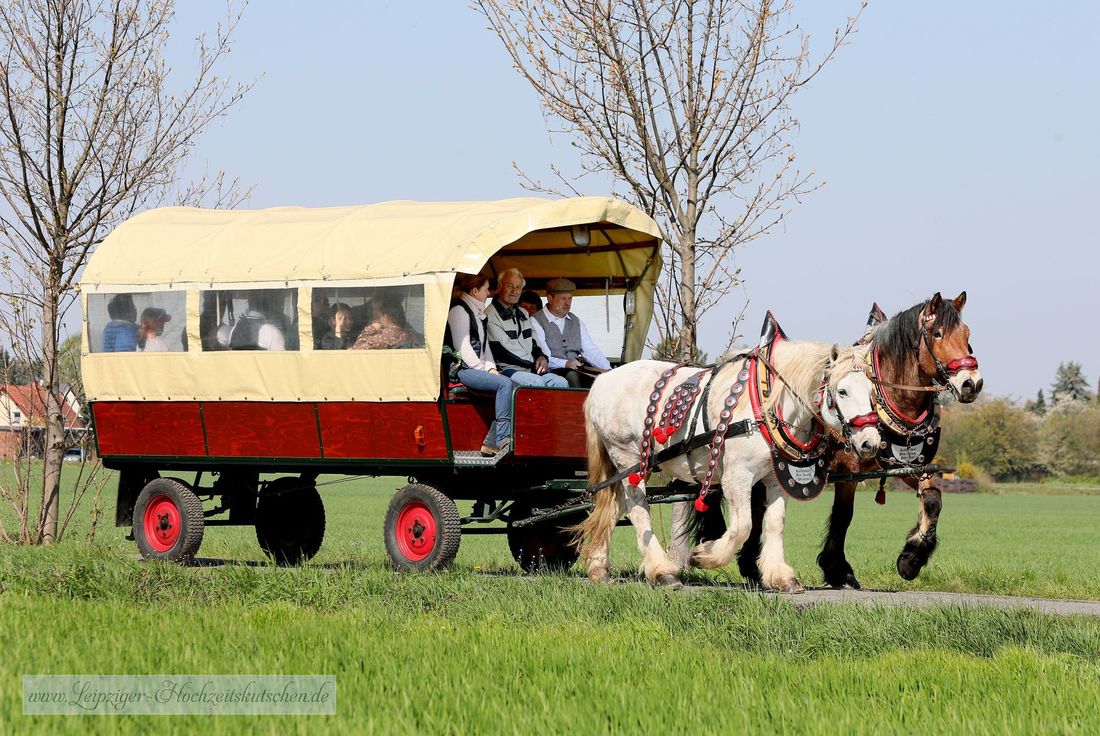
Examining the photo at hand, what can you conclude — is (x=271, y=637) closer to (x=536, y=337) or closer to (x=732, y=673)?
(x=732, y=673)

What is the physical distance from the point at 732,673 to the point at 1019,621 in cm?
212

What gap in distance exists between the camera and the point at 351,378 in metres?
11.5

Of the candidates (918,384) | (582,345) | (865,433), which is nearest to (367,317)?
(582,345)

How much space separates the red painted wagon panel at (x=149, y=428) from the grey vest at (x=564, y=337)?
305cm

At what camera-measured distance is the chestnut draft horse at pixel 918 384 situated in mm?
9508

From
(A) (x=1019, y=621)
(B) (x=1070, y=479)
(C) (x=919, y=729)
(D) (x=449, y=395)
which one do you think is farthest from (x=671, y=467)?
(B) (x=1070, y=479)

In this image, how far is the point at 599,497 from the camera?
11055 mm

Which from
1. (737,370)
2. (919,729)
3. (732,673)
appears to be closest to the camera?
(919,729)

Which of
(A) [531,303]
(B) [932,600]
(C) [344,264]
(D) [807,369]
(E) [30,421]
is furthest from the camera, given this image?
(E) [30,421]

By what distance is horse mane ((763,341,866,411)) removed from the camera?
9.75 m

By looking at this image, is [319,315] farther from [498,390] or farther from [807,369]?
[807,369]

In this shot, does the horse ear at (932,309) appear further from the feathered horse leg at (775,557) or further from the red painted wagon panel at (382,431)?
the red painted wagon panel at (382,431)

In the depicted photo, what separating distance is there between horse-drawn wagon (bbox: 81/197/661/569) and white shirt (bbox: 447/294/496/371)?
0.26m

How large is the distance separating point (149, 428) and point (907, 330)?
666 cm
